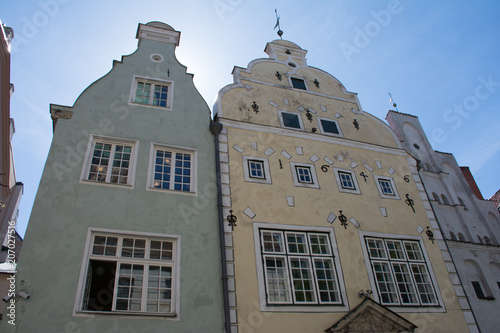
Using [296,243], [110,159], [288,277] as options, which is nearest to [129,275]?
[110,159]

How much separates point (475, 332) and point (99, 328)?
10.1 m

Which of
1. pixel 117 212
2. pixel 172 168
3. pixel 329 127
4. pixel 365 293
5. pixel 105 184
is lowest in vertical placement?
pixel 365 293

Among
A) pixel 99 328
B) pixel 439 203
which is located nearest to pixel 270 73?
pixel 439 203

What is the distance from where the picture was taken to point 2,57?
44.2ft

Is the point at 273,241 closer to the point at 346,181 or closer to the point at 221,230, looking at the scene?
the point at 221,230

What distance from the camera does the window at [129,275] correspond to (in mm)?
8109

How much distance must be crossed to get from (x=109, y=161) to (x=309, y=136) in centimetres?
680

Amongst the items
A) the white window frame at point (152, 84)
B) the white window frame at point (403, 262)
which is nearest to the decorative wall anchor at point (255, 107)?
the white window frame at point (152, 84)

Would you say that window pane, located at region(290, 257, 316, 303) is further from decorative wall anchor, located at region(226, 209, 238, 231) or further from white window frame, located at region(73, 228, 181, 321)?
white window frame, located at region(73, 228, 181, 321)

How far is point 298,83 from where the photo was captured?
51.1 feet

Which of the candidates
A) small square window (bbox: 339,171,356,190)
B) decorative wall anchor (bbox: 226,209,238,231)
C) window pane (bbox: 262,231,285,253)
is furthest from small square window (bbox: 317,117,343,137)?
decorative wall anchor (bbox: 226,209,238,231)

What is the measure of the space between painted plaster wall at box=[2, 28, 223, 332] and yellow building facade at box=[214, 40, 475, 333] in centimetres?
63

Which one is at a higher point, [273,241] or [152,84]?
[152,84]

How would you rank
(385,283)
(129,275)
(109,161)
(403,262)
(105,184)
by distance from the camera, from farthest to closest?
1. (403,262)
2. (385,283)
3. (109,161)
4. (105,184)
5. (129,275)
